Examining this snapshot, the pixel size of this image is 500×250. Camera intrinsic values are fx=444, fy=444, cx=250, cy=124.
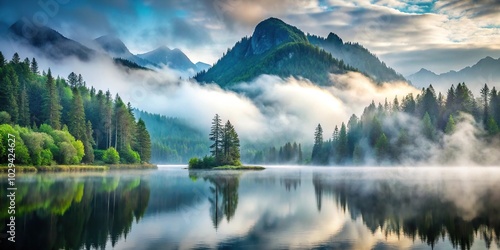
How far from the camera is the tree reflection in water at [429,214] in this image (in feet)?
85.8

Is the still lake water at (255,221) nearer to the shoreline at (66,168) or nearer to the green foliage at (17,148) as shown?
the green foliage at (17,148)

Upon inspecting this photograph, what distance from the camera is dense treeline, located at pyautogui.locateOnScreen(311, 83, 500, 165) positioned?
147m

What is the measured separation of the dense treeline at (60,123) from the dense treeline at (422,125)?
3390 inches

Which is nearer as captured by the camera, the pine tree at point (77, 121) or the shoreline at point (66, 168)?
the shoreline at point (66, 168)

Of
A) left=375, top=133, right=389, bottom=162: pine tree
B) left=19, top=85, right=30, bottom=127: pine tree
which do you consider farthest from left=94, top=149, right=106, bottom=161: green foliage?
left=375, top=133, right=389, bottom=162: pine tree

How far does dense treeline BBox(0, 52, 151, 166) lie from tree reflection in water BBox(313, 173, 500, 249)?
7565 cm

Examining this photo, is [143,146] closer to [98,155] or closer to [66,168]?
[98,155]

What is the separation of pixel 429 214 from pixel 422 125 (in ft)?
407

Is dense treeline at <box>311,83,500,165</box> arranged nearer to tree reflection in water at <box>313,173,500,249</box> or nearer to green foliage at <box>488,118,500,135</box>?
green foliage at <box>488,118,500,135</box>

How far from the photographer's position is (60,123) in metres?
→ 138

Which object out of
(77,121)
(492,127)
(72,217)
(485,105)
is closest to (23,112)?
(77,121)

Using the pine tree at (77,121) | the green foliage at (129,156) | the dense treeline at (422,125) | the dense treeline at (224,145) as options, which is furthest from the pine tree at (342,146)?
the pine tree at (77,121)

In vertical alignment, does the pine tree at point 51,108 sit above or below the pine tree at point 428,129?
above

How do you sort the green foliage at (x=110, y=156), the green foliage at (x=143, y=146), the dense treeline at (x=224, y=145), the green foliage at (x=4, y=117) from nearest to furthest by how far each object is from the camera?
the green foliage at (x=4, y=117), the green foliage at (x=110, y=156), the dense treeline at (x=224, y=145), the green foliage at (x=143, y=146)
